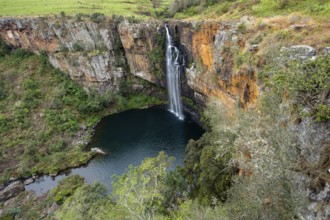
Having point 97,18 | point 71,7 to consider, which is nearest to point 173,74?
point 97,18

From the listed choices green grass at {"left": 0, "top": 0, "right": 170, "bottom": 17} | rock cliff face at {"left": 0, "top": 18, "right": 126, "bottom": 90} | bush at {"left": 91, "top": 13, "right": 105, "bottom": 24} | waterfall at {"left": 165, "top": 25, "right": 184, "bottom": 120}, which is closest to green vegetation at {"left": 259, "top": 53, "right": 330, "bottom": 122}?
waterfall at {"left": 165, "top": 25, "right": 184, "bottom": 120}

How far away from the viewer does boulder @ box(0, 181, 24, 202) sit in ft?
106

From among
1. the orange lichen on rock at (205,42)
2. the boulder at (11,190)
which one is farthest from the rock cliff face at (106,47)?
the boulder at (11,190)

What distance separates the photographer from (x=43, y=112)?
46.6 metres

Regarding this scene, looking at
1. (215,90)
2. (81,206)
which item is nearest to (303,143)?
(81,206)

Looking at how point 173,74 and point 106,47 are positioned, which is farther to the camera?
point 106,47

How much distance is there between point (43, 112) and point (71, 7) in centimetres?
2533

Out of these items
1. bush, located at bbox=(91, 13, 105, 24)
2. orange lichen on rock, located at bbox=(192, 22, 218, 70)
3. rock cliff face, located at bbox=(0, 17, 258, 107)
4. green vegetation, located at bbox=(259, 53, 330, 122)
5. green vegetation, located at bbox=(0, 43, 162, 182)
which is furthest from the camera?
bush, located at bbox=(91, 13, 105, 24)

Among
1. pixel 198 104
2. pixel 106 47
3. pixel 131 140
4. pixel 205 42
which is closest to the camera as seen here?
pixel 205 42

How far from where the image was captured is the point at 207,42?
32062 millimetres

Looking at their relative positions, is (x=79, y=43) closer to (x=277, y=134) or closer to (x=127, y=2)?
(x=127, y=2)

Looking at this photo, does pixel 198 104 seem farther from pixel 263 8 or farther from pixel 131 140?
pixel 263 8

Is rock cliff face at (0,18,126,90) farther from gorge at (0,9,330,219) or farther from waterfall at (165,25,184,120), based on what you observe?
waterfall at (165,25,184,120)

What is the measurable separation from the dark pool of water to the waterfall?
1790 millimetres
